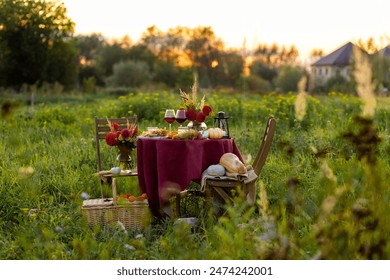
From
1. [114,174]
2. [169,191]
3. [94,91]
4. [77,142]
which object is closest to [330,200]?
[169,191]

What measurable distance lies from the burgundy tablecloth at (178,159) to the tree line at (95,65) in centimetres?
2196

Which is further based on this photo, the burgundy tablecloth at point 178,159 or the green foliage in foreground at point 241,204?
the burgundy tablecloth at point 178,159

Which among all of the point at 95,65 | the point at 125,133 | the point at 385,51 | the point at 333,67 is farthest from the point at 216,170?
the point at 95,65

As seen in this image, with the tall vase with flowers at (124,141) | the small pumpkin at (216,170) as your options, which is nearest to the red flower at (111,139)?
the tall vase with flowers at (124,141)

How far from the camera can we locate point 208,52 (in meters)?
36.4

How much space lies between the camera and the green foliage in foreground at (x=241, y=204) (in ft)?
7.17

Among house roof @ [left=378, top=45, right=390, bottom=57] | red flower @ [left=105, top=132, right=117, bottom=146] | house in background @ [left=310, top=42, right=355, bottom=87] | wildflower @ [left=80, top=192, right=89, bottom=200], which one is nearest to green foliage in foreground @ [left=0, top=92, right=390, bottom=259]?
wildflower @ [left=80, top=192, right=89, bottom=200]

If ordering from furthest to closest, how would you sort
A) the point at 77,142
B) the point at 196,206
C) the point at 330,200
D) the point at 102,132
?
the point at 77,142 < the point at 102,132 < the point at 196,206 < the point at 330,200

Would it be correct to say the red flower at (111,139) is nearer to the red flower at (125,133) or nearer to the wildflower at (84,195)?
the red flower at (125,133)

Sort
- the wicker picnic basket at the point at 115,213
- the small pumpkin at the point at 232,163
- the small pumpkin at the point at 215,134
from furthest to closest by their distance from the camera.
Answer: the small pumpkin at the point at 215,134, the wicker picnic basket at the point at 115,213, the small pumpkin at the point at 232,163

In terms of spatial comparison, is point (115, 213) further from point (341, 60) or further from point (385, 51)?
point (341, 60)

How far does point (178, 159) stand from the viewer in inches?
209
